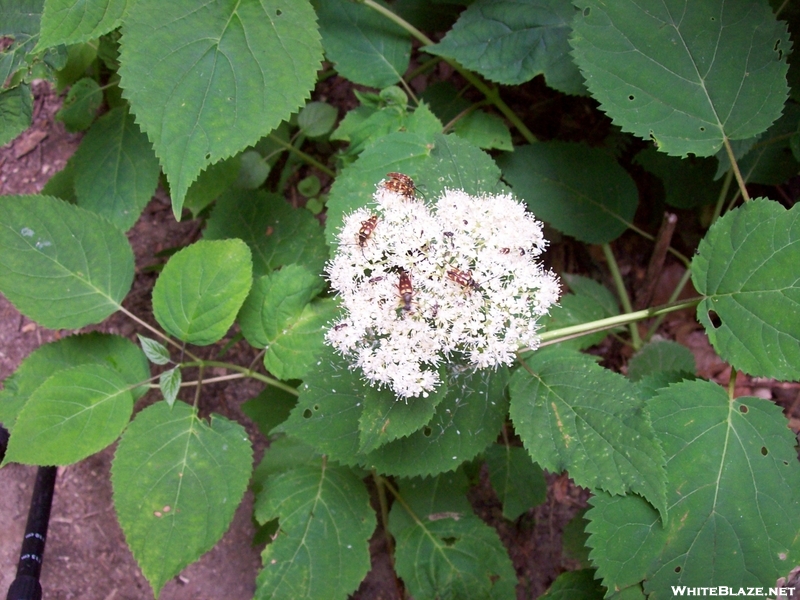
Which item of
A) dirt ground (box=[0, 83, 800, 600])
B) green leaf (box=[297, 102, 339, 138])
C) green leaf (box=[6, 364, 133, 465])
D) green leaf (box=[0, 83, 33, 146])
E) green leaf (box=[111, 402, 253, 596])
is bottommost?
dirt ground (box=[0, 83, 800, 600])

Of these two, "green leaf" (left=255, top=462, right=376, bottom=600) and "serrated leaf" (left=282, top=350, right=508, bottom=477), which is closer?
"serrated leaf" (left=282, top=350, right=508, bottom=477)

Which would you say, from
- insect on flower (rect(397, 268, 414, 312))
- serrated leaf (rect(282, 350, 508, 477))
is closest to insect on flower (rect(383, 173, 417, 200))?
insect on flower (rect(397, 268, 414, 312))

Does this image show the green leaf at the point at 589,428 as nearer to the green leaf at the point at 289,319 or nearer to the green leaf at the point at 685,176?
the green leaf at the point at 289,319

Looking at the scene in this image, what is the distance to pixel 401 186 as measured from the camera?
1498mm

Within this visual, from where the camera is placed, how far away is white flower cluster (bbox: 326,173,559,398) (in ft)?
4.23

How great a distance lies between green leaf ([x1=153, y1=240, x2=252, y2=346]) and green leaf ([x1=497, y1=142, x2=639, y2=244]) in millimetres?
1173

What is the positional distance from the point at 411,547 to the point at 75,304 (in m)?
1.42

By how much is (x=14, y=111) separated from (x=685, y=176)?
2538mm

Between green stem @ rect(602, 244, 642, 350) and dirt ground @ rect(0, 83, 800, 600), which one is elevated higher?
green stem @ rect(602, 244, 642, 350)

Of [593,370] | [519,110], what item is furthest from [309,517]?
[519,110]

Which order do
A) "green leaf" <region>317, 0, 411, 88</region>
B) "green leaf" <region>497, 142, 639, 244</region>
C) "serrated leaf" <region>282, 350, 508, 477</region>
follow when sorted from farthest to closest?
"green leaf" <region>497, 142, 639, 244</region> < "green leaf" <region>317, 0, 411, 88</region> < "serrated leaf" <region>282, 350, 508, 477</region>

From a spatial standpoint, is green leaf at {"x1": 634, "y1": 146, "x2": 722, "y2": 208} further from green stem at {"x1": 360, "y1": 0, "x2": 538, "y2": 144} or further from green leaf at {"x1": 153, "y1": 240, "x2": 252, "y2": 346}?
green leaf at {"x1": 153, "y1": 240, "x2": 252, "y2": 346}

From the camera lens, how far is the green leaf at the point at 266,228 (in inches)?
86.6

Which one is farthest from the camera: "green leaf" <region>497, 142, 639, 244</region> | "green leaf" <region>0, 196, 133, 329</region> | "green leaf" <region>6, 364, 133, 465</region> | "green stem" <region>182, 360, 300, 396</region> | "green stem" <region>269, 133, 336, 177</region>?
"green stem" <region>269, 133, 336, 177</region>
